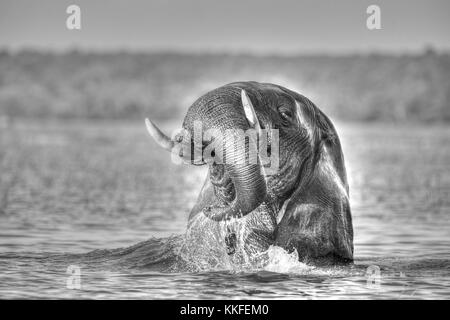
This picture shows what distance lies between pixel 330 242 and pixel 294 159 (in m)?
1.01

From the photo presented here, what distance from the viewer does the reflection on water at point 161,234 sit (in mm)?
14914

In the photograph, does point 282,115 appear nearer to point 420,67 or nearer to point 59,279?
point 59,279

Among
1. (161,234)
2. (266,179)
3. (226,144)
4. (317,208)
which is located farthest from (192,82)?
(226,144)

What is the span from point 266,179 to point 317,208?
0.71 metres

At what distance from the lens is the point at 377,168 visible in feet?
112

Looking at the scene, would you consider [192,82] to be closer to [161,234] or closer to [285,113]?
[161,234]

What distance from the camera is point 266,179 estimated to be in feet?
49.1

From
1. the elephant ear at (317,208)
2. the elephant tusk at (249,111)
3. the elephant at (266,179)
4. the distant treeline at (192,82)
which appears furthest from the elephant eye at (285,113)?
the distant treeline at (192,82)

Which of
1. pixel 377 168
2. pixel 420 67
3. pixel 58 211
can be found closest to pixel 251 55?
pixel 420 67

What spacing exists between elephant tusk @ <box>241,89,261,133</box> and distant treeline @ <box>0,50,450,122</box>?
59903 millimetres

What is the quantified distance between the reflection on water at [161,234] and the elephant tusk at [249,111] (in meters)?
1.61

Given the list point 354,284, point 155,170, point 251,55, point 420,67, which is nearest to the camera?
point 354,284
